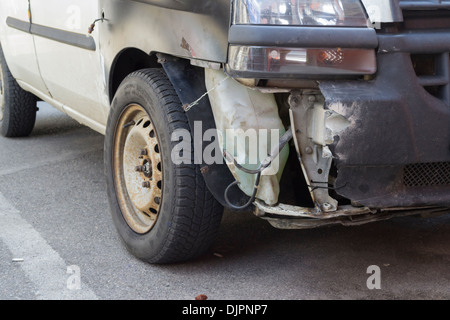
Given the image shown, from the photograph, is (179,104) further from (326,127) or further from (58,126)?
(58,126)

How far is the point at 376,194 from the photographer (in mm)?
2951

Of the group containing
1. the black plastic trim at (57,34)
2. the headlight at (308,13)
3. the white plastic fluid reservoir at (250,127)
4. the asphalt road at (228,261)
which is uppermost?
the headlight at (308,13)

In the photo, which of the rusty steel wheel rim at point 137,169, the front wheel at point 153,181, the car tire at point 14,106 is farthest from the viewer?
the car tire at point 14,106

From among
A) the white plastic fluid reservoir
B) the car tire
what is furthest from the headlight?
the car tire

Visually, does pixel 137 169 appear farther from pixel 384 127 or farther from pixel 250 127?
pixel 384 127

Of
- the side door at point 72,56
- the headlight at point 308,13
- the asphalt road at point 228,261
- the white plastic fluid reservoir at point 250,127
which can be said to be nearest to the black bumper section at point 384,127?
the headlight at point 308,13

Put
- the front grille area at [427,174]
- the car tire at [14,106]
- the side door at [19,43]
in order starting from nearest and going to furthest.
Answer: the front grille area at [427,174]
the side door at [19,43]
the car tire at [14,106]

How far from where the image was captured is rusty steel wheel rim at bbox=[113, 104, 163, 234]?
367 centimetres

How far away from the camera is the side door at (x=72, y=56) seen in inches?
166

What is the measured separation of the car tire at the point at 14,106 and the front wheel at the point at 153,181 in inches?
105

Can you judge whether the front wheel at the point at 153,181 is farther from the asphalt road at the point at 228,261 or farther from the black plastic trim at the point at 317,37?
the black plastic trim at the point at 317,37

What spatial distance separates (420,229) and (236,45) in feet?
5.92

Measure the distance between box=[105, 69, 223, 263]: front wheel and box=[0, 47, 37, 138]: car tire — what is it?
266cm
